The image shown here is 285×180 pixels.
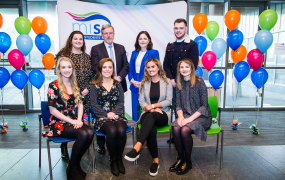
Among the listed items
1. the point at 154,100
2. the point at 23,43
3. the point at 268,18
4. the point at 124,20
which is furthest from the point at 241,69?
the point at 23,43

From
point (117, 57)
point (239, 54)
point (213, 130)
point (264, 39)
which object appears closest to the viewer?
point (213, 130)

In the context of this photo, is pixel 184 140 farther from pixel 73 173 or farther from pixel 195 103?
pixel 73 173

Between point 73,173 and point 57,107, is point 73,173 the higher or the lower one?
the lower one

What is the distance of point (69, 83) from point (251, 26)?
4841mm

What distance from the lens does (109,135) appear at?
2150 mm

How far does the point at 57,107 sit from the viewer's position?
7.22 feet

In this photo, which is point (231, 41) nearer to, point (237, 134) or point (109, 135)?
point (237, 134)

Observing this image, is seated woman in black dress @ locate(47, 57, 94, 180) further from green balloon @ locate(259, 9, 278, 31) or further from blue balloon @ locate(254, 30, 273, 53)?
green balloon @ locate(259, 9, 278, 31)

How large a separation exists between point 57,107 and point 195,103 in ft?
5.34

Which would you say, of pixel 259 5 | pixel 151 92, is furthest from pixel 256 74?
pixel 259 5

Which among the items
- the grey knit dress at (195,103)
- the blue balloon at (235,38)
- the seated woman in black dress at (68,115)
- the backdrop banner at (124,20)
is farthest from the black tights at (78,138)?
the blue balloon at (235,38)

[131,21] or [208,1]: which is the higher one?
[208,1]

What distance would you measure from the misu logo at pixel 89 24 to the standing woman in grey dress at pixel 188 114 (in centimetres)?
231

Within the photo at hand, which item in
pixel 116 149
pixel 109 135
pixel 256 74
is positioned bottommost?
pixel 116 149
